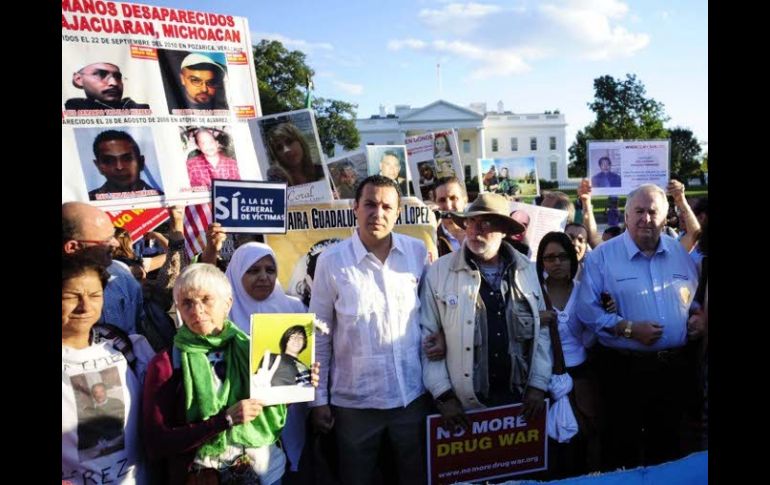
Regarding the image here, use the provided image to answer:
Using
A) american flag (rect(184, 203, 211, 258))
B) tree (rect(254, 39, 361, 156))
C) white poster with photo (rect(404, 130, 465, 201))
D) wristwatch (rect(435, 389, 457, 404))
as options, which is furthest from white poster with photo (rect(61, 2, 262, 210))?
tree (rect(254, 39, 361, 156))

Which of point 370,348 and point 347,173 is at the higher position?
point 347,173

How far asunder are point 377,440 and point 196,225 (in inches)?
77.3

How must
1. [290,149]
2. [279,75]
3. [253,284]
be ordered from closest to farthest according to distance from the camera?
[253,284], [290,149], [279,75]

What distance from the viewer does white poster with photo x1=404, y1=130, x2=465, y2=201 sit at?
7.38m

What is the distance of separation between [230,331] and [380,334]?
756 mm

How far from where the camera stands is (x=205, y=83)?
3957 millimetres

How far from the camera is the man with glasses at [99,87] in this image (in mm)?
3516

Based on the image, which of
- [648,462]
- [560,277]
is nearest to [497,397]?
[560,277]

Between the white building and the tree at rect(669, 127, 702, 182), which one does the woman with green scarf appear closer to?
the tree at rect(669, 127, 702, 182)

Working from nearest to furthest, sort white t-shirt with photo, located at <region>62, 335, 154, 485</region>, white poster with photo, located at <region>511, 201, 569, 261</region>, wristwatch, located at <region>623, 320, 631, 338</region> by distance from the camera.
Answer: white t-shirt with photo, located at <region>62, 335, 154, 485</region> → wristwatch, located at <region>623, 320, 631, 338</region> → white poster with photo, located at <region>511, 201, 569, 261</region>

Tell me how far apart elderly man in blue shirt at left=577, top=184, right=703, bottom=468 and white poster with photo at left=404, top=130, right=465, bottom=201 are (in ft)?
12.7

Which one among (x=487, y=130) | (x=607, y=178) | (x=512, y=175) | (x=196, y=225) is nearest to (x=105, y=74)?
(x=196, y=225)

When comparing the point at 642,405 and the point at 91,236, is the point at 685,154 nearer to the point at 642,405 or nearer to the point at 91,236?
the point at 642,405

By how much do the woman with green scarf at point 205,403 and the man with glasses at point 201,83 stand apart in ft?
5.96
